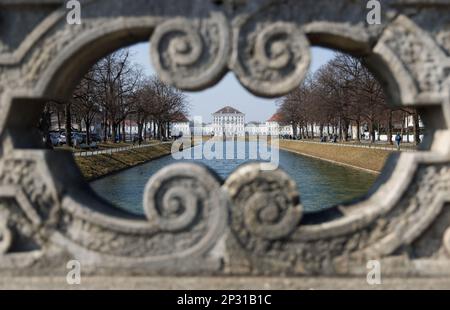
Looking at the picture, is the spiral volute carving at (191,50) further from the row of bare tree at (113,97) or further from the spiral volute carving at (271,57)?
the row of bare tree at (113,97)

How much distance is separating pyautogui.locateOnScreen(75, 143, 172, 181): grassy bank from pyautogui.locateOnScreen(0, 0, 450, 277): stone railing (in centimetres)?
1616

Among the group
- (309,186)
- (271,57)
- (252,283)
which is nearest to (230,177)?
(252,283)

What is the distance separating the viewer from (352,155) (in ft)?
94.5

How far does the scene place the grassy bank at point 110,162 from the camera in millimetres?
20922

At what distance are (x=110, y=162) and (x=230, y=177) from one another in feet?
70.5

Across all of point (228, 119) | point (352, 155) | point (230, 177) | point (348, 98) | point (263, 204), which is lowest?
point (352, 155)

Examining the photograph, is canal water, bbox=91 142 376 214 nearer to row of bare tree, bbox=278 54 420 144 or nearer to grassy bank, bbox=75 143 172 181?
grassy bank, bbox=75 143 172 181

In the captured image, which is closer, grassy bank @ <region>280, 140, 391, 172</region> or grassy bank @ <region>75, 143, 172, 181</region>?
grassy bank @ <region>75, 143, 172, 181</region>

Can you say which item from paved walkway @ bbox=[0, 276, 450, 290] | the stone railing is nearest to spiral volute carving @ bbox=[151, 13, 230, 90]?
the stone railing

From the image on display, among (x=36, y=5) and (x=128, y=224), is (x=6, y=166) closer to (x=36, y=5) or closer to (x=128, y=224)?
(x=128, y=224)

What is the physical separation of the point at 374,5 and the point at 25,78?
313cm

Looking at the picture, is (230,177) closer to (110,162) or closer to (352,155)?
(110,162)

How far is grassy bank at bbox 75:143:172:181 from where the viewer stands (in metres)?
20.9

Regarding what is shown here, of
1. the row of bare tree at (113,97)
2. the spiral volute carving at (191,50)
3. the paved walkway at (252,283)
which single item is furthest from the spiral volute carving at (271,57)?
the row of bare tree at (113,97)
